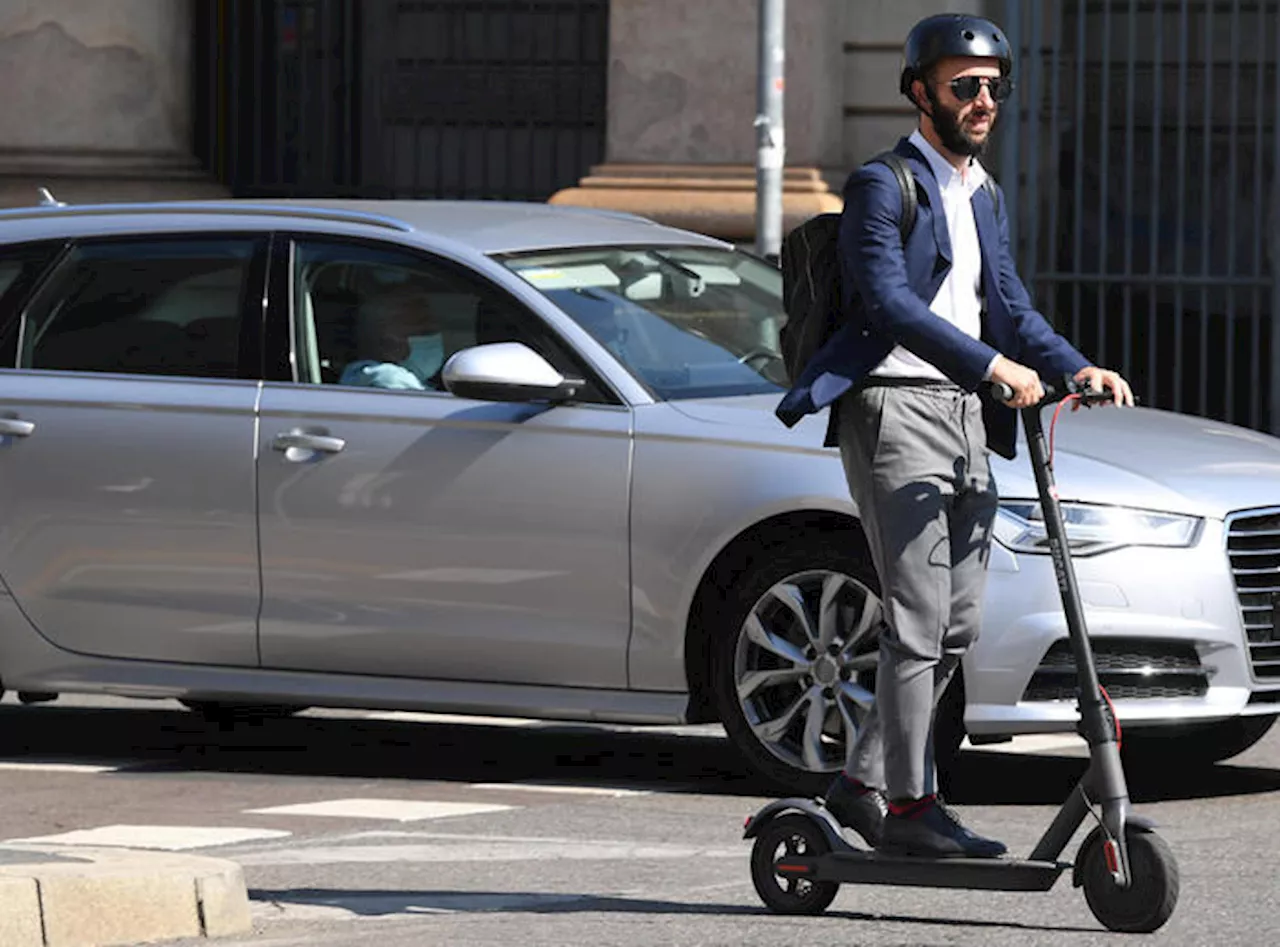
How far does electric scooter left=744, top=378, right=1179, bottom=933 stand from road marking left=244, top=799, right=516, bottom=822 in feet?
7.01

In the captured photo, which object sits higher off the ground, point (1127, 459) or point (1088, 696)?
point (1127, 459)

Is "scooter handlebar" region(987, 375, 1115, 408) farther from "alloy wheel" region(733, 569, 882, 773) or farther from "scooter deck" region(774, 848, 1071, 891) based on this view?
"alloy wheel" region(733, 569, 882, 773)

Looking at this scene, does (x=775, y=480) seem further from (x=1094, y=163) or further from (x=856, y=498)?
(x=1094, y=163)

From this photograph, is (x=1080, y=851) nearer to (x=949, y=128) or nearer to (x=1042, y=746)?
(x=949, y=128)

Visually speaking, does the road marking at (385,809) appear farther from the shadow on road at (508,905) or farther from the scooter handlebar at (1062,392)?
the scooter handlebar at (1062,392)

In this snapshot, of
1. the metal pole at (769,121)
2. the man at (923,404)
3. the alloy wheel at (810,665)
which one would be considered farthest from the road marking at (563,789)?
the metal pole at (769,121)

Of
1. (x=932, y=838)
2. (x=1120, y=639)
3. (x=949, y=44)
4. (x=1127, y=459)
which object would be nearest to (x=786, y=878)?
(x=932, y=838)

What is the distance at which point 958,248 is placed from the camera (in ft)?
22.9

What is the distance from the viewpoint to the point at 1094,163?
1805cm

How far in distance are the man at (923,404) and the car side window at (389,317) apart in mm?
2654

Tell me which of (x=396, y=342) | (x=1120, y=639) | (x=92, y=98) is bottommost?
(x=1120, y=639)

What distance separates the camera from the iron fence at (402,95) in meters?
19.2

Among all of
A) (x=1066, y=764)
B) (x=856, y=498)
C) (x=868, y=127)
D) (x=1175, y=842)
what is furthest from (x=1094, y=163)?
(x=856, y=498)

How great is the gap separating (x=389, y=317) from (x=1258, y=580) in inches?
97.7
